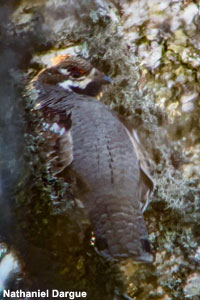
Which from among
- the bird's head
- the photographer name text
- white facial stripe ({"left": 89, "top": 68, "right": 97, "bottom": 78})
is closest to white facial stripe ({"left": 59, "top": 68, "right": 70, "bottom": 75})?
the bird's head

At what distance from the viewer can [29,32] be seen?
215cm

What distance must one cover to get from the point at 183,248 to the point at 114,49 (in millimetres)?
1225

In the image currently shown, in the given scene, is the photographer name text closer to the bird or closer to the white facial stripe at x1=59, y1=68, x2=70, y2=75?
the bird

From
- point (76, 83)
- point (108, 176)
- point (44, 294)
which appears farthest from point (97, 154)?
point (44, 294)

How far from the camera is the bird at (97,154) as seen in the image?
5.06 ft

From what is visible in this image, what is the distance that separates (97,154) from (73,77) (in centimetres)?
58

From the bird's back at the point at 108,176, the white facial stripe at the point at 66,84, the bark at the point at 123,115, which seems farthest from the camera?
the white facial stripe at the point at 66,84

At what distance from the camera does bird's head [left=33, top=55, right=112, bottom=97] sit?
203 centimetres

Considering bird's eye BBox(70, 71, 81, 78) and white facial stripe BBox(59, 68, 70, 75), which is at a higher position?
white facial stripe BBox(59, 68, 70, 75)

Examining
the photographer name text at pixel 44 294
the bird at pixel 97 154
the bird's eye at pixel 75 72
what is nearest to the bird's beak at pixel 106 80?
the bird at pixel 97 154

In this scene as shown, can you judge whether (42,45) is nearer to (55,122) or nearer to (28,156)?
(55,122)

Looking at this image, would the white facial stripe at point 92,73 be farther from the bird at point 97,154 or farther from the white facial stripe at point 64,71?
the white facial stripe at point 64,71

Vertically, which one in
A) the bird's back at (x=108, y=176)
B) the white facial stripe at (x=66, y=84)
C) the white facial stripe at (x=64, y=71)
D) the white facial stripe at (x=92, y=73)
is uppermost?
the white facial stripe at (x=64, y=71)

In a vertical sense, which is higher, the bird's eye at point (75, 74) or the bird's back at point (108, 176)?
the bird's eye at point (75, 74)
